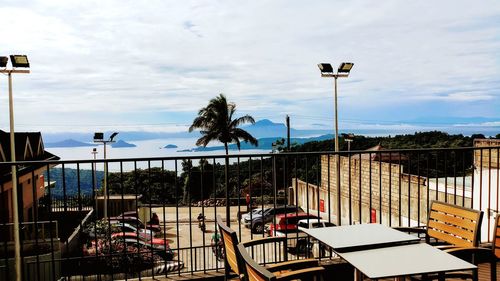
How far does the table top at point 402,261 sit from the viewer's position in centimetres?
233

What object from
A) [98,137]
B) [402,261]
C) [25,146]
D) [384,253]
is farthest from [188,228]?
[402,261]

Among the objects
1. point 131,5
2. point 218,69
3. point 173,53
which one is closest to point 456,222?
point 131,5

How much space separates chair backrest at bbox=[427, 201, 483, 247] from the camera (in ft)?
10.1

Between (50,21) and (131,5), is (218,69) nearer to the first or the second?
(50,21)

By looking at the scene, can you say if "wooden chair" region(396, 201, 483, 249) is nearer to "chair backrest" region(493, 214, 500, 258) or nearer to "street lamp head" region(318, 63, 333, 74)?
"chair backrest" region(493, 214, 500, 258)

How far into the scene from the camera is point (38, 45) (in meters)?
37.7

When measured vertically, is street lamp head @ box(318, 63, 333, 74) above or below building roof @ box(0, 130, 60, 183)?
above

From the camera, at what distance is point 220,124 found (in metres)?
48.8

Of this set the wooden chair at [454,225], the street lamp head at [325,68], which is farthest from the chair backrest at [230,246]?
the street lamp head at [325,68]

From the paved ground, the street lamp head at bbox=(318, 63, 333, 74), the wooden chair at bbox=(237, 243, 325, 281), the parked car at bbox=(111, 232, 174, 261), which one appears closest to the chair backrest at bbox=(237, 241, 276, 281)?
the wooden chair at bbox=(237, 243, 325, 281)

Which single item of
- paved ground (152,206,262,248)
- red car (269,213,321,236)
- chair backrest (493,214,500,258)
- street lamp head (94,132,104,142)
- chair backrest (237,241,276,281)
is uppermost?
street lamp head (94,132,104,142)

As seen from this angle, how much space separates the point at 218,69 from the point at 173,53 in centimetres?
4360

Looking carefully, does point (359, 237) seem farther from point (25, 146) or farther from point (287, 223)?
point (25, 146)

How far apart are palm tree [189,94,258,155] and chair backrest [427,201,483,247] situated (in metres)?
44.8
